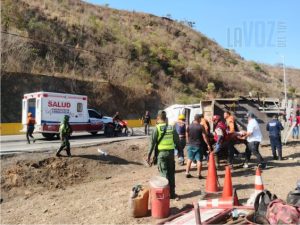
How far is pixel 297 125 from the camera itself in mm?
21656

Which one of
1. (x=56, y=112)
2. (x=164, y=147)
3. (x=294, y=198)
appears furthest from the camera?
(x=56, y=112)

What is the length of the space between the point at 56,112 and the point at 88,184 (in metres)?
12.1

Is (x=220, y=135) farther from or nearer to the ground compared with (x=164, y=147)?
farther from the ground

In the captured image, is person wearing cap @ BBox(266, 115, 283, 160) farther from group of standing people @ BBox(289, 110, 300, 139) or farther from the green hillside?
the green hillside

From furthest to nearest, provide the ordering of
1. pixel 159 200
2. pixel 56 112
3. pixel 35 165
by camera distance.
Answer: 1. pixel 56 112
2. pixel 35 165
3. pixel 159 200

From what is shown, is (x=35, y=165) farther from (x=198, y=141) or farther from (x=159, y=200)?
(x=159, y=200)

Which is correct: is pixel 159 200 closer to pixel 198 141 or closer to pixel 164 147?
pixel 164 147

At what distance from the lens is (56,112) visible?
2427 cm

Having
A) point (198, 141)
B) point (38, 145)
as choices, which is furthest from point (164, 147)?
point (38, 145)

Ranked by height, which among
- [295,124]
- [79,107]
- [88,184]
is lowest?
[88,184]

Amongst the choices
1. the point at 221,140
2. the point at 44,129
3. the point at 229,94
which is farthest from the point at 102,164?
the point at 229,94

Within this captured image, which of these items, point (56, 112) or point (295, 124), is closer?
point (295, 124)

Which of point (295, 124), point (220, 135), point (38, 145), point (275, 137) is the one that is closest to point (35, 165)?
point (38, 145)

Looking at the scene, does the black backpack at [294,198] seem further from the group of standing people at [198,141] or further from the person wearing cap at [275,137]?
the person wearing cap at [275,137]
